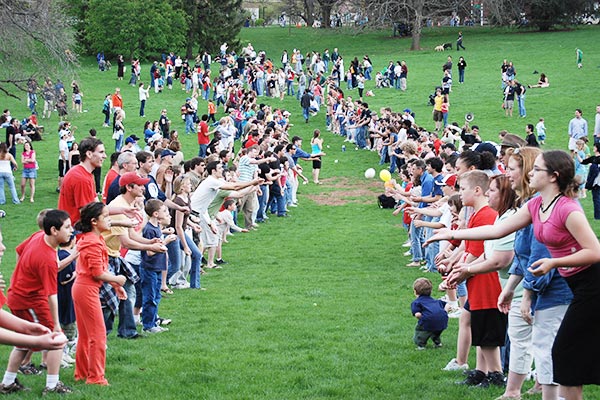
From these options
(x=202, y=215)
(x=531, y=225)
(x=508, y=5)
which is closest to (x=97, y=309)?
(x=531, y=225)

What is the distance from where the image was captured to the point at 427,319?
10086 millimetres

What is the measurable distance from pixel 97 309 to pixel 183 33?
6126 centimetres

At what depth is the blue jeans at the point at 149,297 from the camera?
1133 cm

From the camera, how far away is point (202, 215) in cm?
1561

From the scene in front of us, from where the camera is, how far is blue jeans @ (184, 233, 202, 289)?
14531mm

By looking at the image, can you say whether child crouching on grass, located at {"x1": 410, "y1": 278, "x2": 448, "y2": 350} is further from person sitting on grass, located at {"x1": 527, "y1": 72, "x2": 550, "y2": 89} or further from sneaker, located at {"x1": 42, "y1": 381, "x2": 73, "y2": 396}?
person sitting on grass, located at {"x1": 527, "y1": 72, "x2": 550, "y2": 89}

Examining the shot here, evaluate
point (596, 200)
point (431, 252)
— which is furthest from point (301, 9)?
point (431, 252)

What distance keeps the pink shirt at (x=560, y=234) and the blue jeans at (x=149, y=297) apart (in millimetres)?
6234

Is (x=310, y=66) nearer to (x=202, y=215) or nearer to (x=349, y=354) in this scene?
(x=202, y=215)

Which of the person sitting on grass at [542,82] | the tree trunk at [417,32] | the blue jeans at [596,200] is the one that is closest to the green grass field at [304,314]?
the blue jeans at [596,200]

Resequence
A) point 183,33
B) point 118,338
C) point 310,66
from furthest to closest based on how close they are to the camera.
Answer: point 183,33 → point 310,66 → point 118,338

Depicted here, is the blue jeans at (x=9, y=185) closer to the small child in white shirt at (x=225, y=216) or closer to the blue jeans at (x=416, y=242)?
the small child in white shirt at (x=225, y=216)

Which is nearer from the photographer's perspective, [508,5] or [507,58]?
[507,58]

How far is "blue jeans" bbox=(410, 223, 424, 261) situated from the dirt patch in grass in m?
9.63
